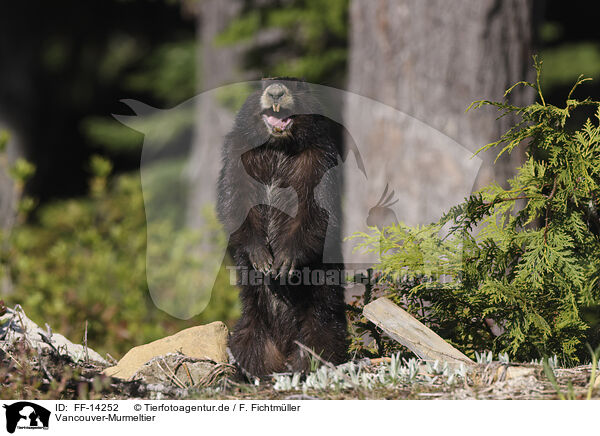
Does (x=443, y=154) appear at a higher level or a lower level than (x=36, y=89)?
lower

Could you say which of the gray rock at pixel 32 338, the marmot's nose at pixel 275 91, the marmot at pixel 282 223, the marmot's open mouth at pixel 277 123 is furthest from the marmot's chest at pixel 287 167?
the gray rock at pixel 32 338

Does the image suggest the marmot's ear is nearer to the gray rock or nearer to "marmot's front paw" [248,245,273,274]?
"marmot's front paw" [248,245,273,274]

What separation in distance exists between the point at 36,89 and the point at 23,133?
1.46 m

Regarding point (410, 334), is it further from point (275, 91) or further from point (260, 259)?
point (275, 91)

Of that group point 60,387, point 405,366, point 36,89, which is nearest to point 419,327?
point 405,366

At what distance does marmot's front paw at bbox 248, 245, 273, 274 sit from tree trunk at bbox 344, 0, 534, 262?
4.65 ft

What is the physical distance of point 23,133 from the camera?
538 inches

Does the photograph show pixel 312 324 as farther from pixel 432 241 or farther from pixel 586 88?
pixel 586 88

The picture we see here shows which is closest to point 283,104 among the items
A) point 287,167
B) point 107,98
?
point 287,167

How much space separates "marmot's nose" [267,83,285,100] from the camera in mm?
2990

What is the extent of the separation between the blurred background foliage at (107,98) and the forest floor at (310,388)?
1.64m

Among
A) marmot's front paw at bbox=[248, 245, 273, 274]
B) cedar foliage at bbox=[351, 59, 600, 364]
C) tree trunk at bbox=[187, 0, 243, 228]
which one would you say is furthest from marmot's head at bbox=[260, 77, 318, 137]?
tree trunk at bbox=[187, 0, 243, 228]

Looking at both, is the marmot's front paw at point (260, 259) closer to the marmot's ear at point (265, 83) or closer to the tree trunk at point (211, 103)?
the marmot's ear at point (265, 83)
